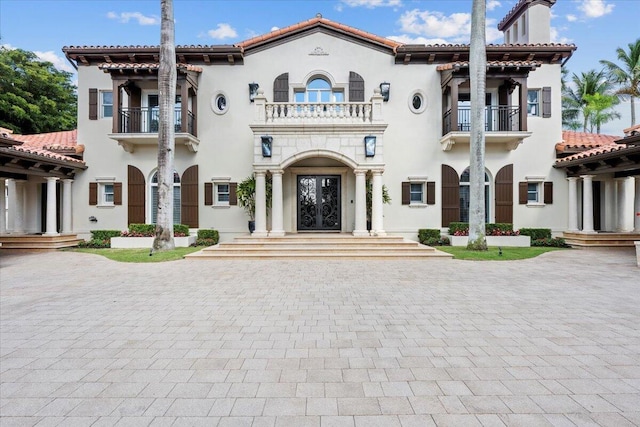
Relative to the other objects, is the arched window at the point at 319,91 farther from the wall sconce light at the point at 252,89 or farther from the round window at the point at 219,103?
the round window at the point at 219,103

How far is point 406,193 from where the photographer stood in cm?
1569

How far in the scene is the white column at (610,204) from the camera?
1611cm

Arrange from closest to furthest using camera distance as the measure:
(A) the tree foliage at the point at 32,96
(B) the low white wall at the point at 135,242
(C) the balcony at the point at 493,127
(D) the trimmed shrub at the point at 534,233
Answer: (B) the low white wall at the point at 135,242
(C) the balcony at the point at 493,127
(D) the trimmed shrub at the point at 534,233
(A) the tree foliage at the point at 32,96

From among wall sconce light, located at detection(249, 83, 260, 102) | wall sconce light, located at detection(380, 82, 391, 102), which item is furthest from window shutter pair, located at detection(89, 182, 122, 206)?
wall sconce light, located at detection(380, 82, 391, 102)

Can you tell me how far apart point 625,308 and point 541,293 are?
1.27m

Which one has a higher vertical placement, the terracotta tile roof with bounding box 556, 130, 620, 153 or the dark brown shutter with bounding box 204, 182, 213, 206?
the terracotta tile roof with bounding box 556, 130, 620, 153

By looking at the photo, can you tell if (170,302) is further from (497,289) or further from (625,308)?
(625,308)

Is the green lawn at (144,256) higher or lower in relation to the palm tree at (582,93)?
lower

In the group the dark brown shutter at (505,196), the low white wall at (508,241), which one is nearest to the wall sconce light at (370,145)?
the low white wall at (508,241)

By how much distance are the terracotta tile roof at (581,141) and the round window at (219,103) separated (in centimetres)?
1591

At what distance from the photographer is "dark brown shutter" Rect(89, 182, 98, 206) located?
1581 centimetres

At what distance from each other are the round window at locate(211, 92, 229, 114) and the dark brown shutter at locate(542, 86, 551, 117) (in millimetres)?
15140

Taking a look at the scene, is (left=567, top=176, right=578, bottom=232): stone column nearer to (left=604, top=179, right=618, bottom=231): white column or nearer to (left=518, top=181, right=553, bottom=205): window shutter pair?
(left=518, top=181, right=553, bottom=205): window shutter pair

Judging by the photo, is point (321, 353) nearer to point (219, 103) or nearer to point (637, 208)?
point (219, 103)
